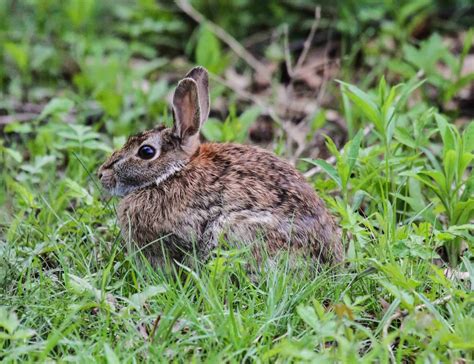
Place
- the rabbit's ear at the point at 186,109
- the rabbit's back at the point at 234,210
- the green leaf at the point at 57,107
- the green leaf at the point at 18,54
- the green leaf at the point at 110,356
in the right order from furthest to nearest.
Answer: the green leaf at the point at 18,54, the green leaf at the point at 57,107, the rabbit's ear at the point at 186,109, the rabbit's back at the point at 234,210, the green leaf at the point at 110,356

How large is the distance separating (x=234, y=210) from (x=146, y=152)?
76 centimetres

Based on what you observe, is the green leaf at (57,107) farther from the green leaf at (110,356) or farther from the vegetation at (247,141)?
the green leaf at (110,356)

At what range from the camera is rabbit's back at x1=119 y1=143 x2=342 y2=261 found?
15.9ft

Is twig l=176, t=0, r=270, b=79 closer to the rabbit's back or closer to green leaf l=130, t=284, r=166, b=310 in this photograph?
the rabbit's back

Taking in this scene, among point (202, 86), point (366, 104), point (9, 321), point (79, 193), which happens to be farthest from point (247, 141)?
point (9, 321)

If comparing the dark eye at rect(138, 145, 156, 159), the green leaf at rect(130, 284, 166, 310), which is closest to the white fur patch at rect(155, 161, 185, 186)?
the dark eye at rect(138, 145, 156, 159)

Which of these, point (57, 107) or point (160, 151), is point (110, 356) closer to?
point (160, 151)

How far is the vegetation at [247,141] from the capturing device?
409cm

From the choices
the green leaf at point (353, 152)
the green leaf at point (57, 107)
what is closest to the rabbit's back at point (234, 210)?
the green leaf at point (353, 152)

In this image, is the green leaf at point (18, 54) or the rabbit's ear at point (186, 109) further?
the green leaf at point (18, 54)

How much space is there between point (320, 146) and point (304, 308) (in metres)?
3.24

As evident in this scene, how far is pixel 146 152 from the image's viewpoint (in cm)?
535

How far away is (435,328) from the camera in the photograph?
402 centimetres

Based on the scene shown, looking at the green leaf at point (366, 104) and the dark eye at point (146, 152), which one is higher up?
the green leaf at point (366, 104)
